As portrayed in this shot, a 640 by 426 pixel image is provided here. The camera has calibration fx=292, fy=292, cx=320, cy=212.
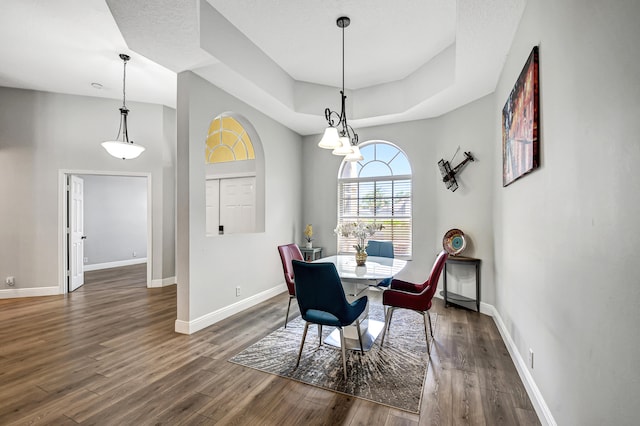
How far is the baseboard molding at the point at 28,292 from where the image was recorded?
4605mm

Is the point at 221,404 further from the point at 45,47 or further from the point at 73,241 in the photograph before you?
the point at 73,241

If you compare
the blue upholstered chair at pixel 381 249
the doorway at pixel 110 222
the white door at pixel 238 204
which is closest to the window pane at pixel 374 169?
the blue upholstered chair at pixel 381 249

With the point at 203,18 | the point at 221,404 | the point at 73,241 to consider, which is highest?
the point at 203,18

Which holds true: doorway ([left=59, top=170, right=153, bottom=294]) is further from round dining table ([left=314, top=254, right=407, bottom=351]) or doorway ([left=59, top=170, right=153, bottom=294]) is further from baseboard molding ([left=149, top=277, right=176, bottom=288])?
round dining table ([left=314, top=254, right=407, bottom=351])

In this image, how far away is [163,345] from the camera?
2.92 meters

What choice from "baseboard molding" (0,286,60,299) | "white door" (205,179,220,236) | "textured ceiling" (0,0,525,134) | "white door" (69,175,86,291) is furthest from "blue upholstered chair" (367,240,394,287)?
"baseboard molding" (0,286,60,299)

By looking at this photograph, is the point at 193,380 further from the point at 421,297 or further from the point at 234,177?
the point at 234,177

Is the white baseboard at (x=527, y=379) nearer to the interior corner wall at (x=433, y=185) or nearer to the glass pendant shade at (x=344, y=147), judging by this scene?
the interior corner wall at (x=433, y=185)

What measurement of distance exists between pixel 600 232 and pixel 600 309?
1.02ft

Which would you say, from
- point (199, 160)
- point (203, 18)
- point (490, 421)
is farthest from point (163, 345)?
point (203, 18)

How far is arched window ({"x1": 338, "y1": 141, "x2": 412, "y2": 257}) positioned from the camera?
4859 millimetres

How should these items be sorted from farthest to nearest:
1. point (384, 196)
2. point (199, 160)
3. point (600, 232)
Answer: point (384, 196) → point (199, 160) → point (600, 232)

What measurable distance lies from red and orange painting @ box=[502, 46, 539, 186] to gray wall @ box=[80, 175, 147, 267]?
750 cm

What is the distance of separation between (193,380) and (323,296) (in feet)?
4.02
